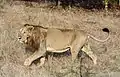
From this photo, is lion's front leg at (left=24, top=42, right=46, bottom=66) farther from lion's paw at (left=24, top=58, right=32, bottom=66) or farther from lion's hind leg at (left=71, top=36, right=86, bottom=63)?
lion's hind leg at (left=71, top=36, right=86, bottom=63)

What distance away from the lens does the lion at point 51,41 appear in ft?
11.0

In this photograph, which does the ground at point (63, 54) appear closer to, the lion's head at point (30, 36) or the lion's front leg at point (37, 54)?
the lion's front leg at point (37, 54)

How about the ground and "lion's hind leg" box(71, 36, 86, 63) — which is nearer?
the ground

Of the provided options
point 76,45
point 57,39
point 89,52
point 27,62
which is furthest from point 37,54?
point 89,52

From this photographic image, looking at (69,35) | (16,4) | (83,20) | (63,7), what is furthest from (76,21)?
(69,35)

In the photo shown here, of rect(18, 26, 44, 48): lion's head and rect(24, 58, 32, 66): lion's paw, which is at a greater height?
rect(18, 26, 44, 48): lion's head

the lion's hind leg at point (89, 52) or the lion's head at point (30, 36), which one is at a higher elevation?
the lion's head at point (30, 36)

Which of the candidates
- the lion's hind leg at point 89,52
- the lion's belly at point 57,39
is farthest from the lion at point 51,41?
the lion's hind leg at point 89,52

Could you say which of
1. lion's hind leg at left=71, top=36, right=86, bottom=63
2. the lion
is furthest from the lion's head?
lion's hind leg at left=71, top=36, right=86, bottom=63

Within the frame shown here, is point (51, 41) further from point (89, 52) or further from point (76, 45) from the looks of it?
point (89, 52)

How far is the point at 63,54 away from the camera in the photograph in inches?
141

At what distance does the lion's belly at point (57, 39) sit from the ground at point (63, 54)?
6.1 inches

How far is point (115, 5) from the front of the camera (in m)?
5.11

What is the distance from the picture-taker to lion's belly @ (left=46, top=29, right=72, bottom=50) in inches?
134
